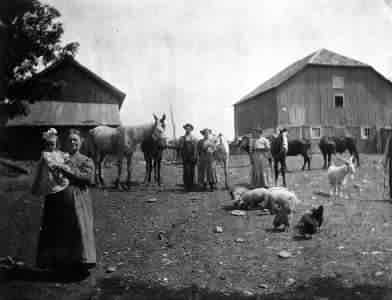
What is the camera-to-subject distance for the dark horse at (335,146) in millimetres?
12430

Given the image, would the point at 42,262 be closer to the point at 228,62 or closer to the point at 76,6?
the point at 76,6

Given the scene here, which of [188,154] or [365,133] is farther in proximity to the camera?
[365,133]

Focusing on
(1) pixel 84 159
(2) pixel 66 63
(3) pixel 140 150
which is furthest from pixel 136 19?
(3) pixel 140 150

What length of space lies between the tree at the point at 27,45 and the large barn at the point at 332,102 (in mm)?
13962

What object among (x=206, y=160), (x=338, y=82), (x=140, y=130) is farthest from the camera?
(x=338, y=82)

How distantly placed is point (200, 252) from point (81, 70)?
3.38 meters

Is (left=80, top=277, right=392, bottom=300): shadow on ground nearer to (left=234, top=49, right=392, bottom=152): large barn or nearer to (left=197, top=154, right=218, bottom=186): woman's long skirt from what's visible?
(left=197, top=154, right=218, bottom=186): woman's long skirt

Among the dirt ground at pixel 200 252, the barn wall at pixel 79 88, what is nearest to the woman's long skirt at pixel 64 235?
the dirt ground at pixel 200 252

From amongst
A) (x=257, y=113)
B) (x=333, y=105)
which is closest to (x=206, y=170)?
(x=333, y=105)

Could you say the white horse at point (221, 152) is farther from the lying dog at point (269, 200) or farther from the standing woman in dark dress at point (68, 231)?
the standing woman in dark dress at point (68, 231)

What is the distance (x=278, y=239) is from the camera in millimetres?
→ 5484

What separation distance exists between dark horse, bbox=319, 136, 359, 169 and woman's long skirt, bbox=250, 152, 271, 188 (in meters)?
4.38

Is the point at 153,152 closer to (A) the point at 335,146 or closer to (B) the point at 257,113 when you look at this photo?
(A) the point at 335,146

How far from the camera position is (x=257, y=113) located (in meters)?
21.2
